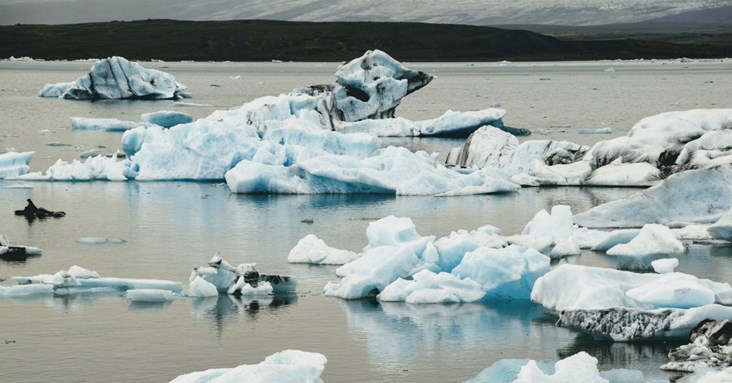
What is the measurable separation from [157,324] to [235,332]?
2.38 feet

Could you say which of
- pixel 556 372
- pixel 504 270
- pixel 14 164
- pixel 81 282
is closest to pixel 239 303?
pixel 81 282

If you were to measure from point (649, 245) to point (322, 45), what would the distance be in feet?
252

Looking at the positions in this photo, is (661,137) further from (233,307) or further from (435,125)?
(233,307)

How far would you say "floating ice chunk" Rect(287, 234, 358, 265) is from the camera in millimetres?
12828

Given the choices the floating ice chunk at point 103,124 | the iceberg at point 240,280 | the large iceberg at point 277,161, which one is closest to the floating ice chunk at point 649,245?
the iceberg at point 240,280

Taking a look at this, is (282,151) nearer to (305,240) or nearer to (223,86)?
(305,240)

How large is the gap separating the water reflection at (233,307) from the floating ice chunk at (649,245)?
4.04 metres

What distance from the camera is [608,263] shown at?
1305cm

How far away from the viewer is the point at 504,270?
36.4 feet

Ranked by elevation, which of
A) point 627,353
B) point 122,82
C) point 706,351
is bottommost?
point 627,353

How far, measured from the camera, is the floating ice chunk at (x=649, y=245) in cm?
1345

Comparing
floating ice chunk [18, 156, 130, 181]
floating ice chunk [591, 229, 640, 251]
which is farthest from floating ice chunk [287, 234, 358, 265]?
floating ice chunk [18, 156, 130, 181]

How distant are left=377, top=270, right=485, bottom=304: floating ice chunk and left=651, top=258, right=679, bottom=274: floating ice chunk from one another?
6.43 ft

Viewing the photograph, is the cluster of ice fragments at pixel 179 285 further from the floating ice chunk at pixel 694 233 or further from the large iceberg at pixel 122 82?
the large iceberg at pixel 122 82
